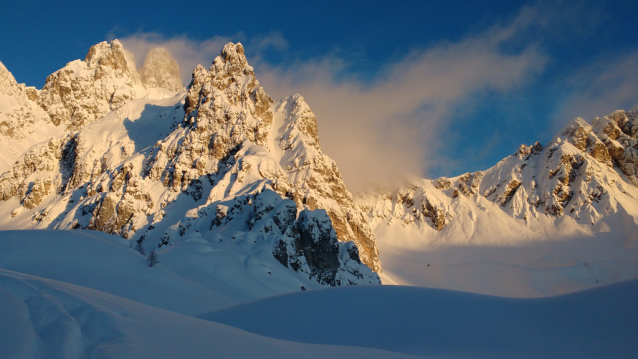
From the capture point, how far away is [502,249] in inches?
4235

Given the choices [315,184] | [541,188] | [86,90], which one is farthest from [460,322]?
[86,90]

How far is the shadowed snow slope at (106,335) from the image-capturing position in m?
3.99

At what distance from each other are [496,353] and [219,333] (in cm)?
557

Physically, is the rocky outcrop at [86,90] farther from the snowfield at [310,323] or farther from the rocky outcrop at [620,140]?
the rocky outcrop at [620,140]

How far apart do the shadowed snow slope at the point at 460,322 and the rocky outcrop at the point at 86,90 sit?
138608 mm

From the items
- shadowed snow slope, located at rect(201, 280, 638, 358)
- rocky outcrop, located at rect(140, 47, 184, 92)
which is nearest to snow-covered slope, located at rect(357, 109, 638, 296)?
shadowed snow slope, located at rect(201, 280, 638, 358)

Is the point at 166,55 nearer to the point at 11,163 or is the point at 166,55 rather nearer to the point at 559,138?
the point at 11,163

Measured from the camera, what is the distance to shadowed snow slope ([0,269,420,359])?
399cm

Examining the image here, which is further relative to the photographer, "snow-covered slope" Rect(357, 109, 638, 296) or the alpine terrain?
"snow-covered slope" Rect(357, 109, 638, 296)

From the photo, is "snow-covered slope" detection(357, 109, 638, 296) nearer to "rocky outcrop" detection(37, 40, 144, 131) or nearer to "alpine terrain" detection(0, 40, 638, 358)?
"alpine terrain" detection(0, 40, 638, 358)

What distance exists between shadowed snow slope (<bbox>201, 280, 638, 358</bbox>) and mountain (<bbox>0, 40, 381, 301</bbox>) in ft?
59.3

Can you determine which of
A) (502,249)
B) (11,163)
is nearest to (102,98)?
(11,163)

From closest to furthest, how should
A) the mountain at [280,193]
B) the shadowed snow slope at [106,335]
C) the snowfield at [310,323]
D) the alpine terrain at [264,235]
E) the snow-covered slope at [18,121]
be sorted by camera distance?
the shadowed snow slope at [106,335], the snowfield at [310,323], the alpine terrain at [264,235], the mountain at [280,193], the snow-covered slope at [18,121]

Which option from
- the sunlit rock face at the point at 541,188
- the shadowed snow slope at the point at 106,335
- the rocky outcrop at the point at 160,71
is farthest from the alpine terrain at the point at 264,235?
the rocky outcrop at the point at 160,71
